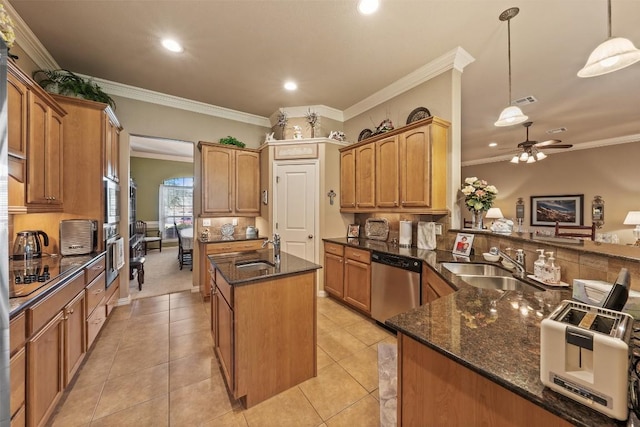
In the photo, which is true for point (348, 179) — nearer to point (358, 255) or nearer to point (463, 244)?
point (358, 255)

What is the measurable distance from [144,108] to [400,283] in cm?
439

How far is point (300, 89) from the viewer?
3547mm

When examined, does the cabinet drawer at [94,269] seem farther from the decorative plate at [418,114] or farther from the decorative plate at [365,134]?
the decorative plate at [418,114]

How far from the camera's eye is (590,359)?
2.08ft

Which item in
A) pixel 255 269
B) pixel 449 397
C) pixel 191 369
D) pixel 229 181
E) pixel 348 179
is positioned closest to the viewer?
pixel 449 397

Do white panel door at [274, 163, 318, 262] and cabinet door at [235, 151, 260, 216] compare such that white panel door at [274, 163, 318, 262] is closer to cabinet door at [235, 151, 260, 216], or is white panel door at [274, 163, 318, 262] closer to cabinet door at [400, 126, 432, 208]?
cabinet door at [235, 151, 260, 216]

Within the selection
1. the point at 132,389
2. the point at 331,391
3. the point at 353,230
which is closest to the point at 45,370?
the point at 132,389

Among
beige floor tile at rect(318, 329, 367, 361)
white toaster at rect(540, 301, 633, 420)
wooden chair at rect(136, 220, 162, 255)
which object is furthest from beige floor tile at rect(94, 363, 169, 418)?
wooden chair at rect(136, 220, 162, 255)

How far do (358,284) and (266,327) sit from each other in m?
1.69

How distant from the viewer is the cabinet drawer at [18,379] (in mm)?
1216

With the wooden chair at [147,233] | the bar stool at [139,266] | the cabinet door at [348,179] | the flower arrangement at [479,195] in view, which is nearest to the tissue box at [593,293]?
the flower arrangement at [479,195]

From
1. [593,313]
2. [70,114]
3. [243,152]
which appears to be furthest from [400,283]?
[70,114]

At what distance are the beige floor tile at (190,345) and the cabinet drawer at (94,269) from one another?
1.00m

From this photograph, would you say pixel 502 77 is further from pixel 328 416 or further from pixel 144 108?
pixel 144 108
